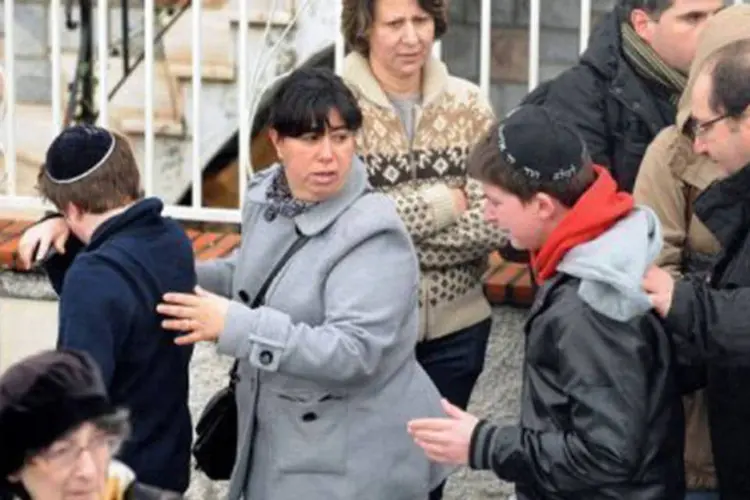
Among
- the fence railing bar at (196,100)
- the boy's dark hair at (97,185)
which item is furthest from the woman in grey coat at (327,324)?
the fence railing bar at (196,100)

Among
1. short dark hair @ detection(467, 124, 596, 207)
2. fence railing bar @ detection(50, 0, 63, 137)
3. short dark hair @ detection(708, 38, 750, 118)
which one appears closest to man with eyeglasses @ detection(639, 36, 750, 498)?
short dark hair @ detection(708, 38, 750, 118)

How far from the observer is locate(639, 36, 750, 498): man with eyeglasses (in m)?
4.32

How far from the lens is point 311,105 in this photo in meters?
4.82

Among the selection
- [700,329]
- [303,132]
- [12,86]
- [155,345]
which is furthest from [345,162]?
[12,86]

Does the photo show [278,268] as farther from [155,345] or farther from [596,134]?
[596,134]

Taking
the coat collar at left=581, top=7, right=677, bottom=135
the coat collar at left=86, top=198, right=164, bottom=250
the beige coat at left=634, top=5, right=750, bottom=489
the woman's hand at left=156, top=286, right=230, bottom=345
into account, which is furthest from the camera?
the coat collar at left=581, top=7, right=677, bottom=135

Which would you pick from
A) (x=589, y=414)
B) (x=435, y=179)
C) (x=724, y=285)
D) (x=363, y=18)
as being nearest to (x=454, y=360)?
(x=435, y=179)

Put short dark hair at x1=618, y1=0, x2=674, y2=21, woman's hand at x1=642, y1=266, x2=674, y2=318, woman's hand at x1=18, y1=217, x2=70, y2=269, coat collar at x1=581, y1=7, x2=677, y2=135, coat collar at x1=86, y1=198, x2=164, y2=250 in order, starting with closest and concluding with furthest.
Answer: woman's hand at x1=642, y1=266, x2=674, y2=318
coat collar at x1=86, y1=198, x2=164, y2=250
woman's hand at x1=18, y1=217, x2=70, y2=269
short dark hair at x1=618, y1=0, x2=674, y2=21
coat collar at x1=581, y1=7, x2=677, y2=135

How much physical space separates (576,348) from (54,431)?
1.08m

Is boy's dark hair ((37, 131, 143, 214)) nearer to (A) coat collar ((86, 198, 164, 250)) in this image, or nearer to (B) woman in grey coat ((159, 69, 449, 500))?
(A) coat collar ((86, 198, 164, 250))

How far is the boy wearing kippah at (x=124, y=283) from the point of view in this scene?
4.68m

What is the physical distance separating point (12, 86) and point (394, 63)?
1.69 m

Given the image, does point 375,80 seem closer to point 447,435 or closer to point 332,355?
point 332,355

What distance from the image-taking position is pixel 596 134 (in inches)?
215
